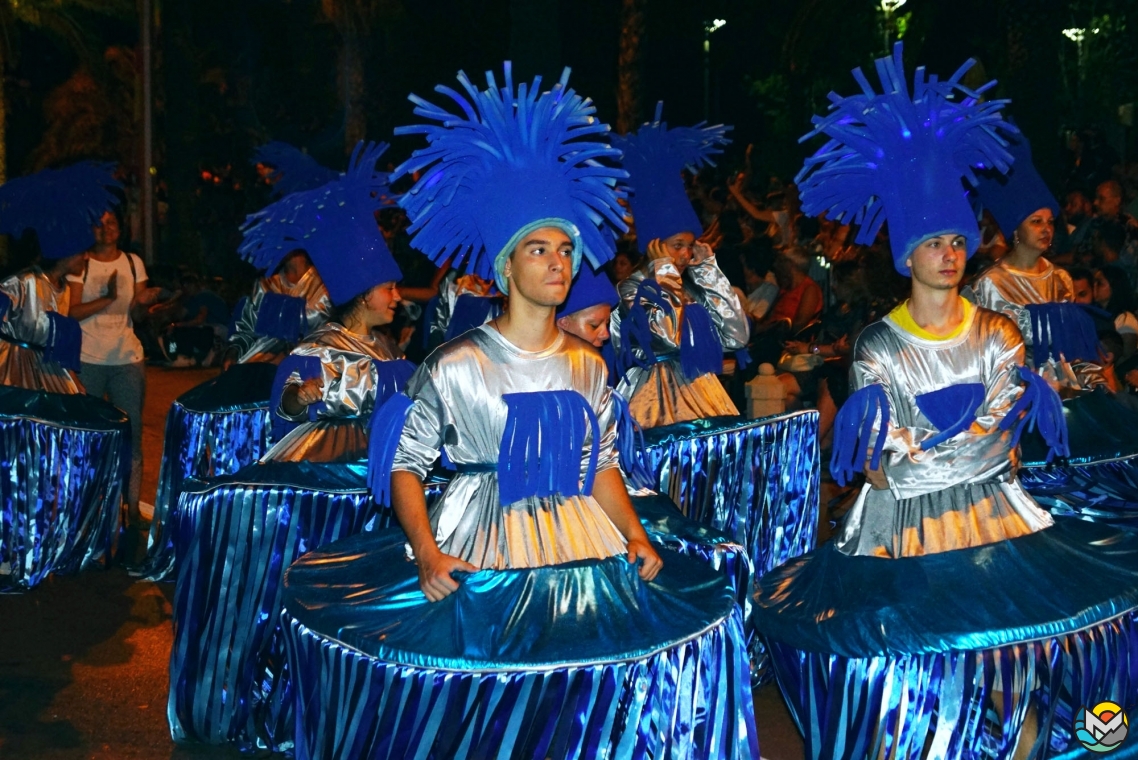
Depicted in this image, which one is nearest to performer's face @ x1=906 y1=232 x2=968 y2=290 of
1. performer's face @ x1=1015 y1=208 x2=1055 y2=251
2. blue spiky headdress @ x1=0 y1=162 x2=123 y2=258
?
performer's face @ x1=1015 y1=208 x2=1055 y2=251

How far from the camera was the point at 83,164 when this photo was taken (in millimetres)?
8305

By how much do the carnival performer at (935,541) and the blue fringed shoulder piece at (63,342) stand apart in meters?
4.64

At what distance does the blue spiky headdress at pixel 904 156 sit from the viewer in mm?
4613

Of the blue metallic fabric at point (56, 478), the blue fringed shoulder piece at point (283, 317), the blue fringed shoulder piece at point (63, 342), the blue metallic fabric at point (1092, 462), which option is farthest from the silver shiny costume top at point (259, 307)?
the blue metallic fabric at point (1092, 462)

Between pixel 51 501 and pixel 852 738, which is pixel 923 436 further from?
pixel 51 501

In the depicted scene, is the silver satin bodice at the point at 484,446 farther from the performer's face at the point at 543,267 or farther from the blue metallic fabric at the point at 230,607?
the blue metallic fabric at the point at 230,607

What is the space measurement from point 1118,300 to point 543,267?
6.10 m

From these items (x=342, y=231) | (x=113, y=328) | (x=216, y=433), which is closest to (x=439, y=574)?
(x=342, y=231)

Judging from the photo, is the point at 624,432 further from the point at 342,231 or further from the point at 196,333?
the point at 196,333

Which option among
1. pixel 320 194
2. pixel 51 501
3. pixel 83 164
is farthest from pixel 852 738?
pixel 83 164

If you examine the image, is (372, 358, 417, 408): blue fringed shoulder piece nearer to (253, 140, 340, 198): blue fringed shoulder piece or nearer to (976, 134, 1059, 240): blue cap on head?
(253, 140, 340, 198): blue fringed shoulder piece

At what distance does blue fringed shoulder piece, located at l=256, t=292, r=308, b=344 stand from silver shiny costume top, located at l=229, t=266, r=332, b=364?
4.7 inches

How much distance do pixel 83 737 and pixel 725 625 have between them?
114 inches

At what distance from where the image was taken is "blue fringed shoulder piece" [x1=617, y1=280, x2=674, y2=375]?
22.6ft
